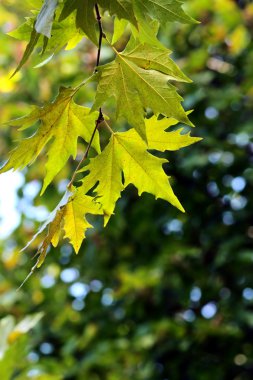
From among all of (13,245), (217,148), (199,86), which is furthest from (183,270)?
(13,245)

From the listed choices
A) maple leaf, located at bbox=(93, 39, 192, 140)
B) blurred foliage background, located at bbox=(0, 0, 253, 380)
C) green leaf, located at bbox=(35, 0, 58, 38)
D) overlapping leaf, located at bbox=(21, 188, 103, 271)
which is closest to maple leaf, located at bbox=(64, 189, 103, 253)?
overlapping leaf, located at bbox=(21, 188, 103, 271)

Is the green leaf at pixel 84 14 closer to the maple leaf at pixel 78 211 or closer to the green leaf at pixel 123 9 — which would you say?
the green leaf at pixel 123 9

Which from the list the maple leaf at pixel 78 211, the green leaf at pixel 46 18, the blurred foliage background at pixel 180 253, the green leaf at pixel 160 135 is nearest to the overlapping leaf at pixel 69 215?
the maple leaf at pixel 78 211

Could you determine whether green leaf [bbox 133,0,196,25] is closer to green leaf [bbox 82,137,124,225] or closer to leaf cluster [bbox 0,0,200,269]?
leaf cluster [bbox 0,0,200,269]

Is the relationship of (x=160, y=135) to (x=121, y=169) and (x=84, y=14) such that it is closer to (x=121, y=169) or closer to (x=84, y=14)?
(x=121, y=169)

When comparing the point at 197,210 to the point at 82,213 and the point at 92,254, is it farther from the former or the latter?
the point at 82,213
